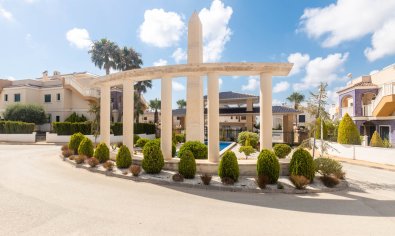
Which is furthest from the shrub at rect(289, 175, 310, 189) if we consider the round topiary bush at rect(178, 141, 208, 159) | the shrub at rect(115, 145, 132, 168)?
the shrub at rect(115, 145, 132, 168)

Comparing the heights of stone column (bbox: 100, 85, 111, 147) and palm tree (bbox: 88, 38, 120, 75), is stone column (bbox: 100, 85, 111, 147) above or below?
below

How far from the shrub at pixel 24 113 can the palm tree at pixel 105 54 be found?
41.2 ft

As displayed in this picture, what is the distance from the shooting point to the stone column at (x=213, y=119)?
12.1 m

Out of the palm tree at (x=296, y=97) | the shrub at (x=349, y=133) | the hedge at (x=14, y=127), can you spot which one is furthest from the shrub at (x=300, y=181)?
the palm tree at (x=296, y=97)

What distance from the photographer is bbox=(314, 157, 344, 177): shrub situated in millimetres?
11304

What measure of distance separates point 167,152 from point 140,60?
108ft

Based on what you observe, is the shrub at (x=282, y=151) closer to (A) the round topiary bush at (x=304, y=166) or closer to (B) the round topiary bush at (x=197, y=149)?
(A) the round topiary bush at (x=304, y=166)

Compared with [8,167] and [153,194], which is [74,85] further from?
[153,194]

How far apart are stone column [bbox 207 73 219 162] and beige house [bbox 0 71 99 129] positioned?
33.3 m

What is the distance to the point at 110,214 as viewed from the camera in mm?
7027

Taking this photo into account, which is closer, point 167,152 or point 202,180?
point 202,180

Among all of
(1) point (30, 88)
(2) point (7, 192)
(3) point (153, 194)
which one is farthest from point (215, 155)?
(1) point (30, 88)

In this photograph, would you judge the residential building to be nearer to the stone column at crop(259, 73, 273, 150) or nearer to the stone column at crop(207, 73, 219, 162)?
the stone column at crop(259, 73, 273, 150)

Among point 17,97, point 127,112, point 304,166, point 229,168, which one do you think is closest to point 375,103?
point 304,166
